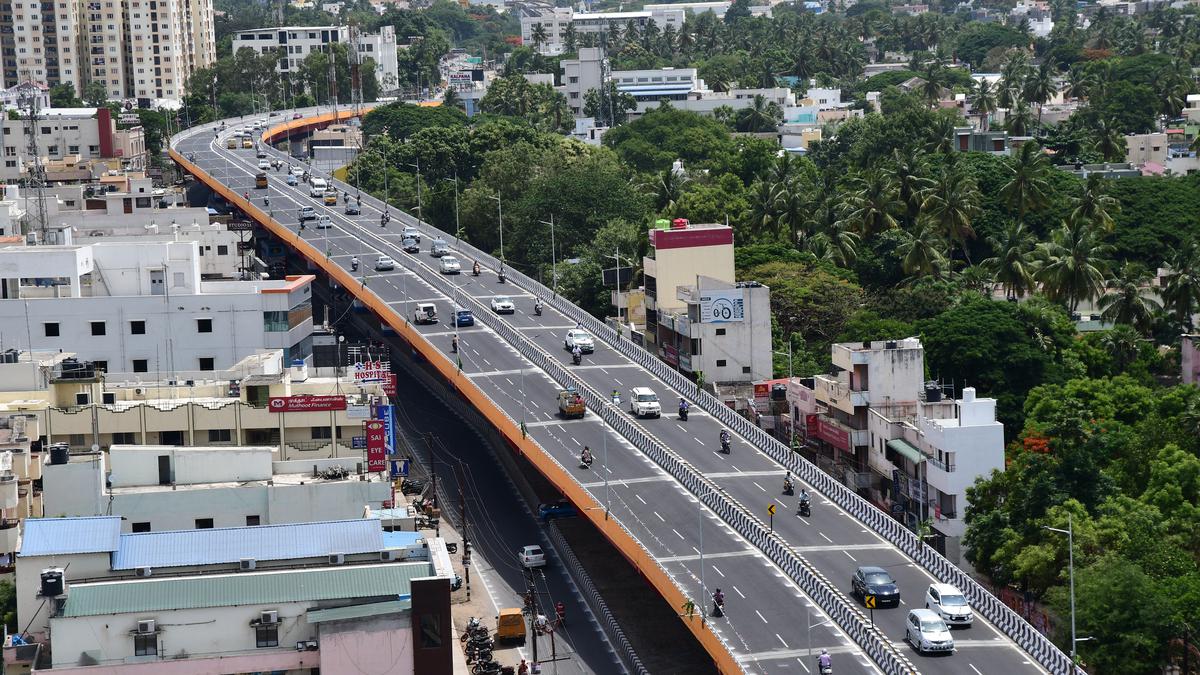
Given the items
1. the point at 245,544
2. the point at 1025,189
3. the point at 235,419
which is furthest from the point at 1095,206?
the point at 245,544

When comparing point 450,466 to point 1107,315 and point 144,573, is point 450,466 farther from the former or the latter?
point 144,573

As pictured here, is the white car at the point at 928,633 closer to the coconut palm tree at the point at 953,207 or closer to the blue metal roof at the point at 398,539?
the blue metal roof at the point at 398,539

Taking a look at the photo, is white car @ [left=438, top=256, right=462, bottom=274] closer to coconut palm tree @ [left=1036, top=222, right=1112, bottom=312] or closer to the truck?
coconut palm tree @ [left=1036, top=222, right=1112, bottom=312]

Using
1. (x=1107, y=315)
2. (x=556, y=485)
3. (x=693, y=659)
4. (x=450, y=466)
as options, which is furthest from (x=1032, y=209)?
(x=693, y=659)

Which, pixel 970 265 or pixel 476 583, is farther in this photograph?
pixel 970 265

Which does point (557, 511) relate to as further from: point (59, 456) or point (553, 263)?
point (553, 263)

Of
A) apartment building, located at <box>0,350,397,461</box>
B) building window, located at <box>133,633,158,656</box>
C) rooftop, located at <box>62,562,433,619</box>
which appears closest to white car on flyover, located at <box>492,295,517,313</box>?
apartment building, located at <box>0,350,397,461</box>

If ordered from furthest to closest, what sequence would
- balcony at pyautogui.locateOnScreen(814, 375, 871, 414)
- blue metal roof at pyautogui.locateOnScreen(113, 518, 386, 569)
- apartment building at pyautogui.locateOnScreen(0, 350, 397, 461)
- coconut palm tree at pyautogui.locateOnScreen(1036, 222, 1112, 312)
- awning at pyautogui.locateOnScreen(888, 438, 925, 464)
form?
coconut palm tree at pyautogui.locateOnScreen(1036, 222, 1112, 312), balcony at pyautogui.locateOnScreen(814, 375, 871, 414), awning at pyautogui.locateOnScreen(888, 438, 925, 464), apartment building at pyautogui.locateOnScreen(0, 350, 397, 461), blue metal roof at pyautogui.locateOnScreen(113, 518, 386, 569)
